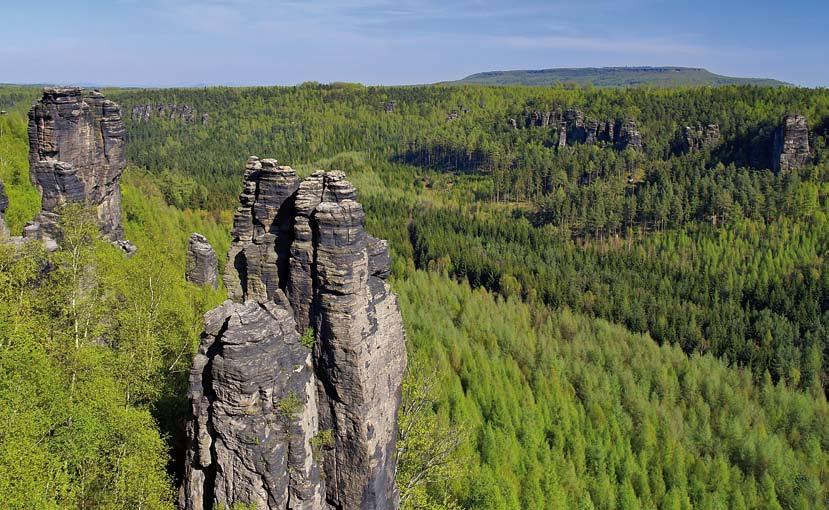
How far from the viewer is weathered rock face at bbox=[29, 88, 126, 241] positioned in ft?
181

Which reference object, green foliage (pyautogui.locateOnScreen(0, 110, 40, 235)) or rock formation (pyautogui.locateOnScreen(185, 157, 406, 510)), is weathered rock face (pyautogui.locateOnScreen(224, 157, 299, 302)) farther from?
green foliage (pyautogui.locateOnScreen(0, 110, 40, 235))

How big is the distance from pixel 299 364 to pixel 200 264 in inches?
1478

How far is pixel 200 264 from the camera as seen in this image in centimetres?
5653

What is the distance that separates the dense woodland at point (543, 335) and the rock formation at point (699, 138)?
363 centimetres

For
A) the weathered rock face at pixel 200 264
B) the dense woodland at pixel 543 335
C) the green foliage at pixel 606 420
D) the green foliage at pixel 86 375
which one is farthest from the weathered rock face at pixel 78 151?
the green foliage at pixel 606 420

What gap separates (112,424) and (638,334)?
79.7 metres

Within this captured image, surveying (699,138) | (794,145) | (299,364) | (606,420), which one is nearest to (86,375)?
(299,364)

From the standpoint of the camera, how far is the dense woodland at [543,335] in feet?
73.4

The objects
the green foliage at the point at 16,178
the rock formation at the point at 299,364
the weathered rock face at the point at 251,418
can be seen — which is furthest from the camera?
the green foliage at the point at 16,178

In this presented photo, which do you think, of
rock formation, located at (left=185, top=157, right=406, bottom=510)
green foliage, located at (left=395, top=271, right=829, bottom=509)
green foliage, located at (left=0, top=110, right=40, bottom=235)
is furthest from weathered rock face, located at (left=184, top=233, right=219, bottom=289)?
rock formation, located at (left=185, top=157, right=406, bottom=510)

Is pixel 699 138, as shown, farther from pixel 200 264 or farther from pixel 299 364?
pixel 299 364

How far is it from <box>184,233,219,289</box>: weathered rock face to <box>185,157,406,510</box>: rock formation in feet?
104

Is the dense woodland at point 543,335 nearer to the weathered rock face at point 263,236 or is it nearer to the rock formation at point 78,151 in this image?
the rock formation at point 78,151

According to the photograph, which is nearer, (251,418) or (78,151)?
(251,418)
